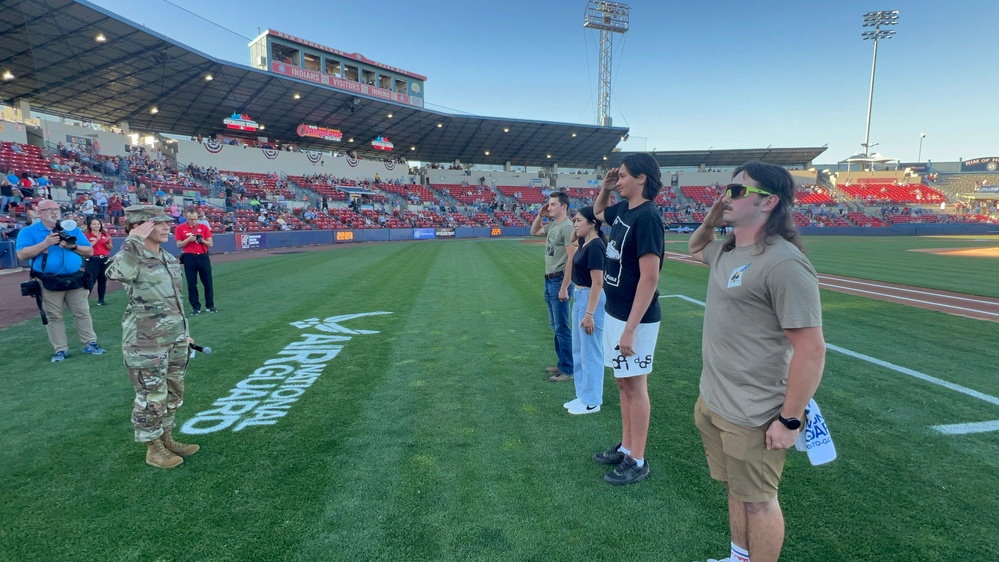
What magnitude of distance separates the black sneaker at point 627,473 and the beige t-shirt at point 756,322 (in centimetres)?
137

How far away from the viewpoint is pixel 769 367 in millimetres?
2104

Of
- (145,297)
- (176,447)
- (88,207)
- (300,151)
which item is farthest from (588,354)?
(300,151)

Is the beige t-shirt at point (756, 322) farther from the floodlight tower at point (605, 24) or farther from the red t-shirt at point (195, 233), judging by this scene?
the floodlight tower at point (605, 24)

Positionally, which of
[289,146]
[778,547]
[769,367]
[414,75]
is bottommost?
[778,547]

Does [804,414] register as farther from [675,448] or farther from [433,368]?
[433,368]

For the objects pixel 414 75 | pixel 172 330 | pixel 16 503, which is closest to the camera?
pixel 16 503

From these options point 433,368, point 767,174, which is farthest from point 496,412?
point 767,174

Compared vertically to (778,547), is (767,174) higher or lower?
higher

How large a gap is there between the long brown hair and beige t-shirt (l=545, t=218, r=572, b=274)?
2.99m

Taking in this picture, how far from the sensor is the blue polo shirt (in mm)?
5996

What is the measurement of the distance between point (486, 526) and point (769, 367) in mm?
1988

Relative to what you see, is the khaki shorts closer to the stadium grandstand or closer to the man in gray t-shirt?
the man in gray t-shirt

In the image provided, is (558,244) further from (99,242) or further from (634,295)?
(99,242)

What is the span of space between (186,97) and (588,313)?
39.7m
